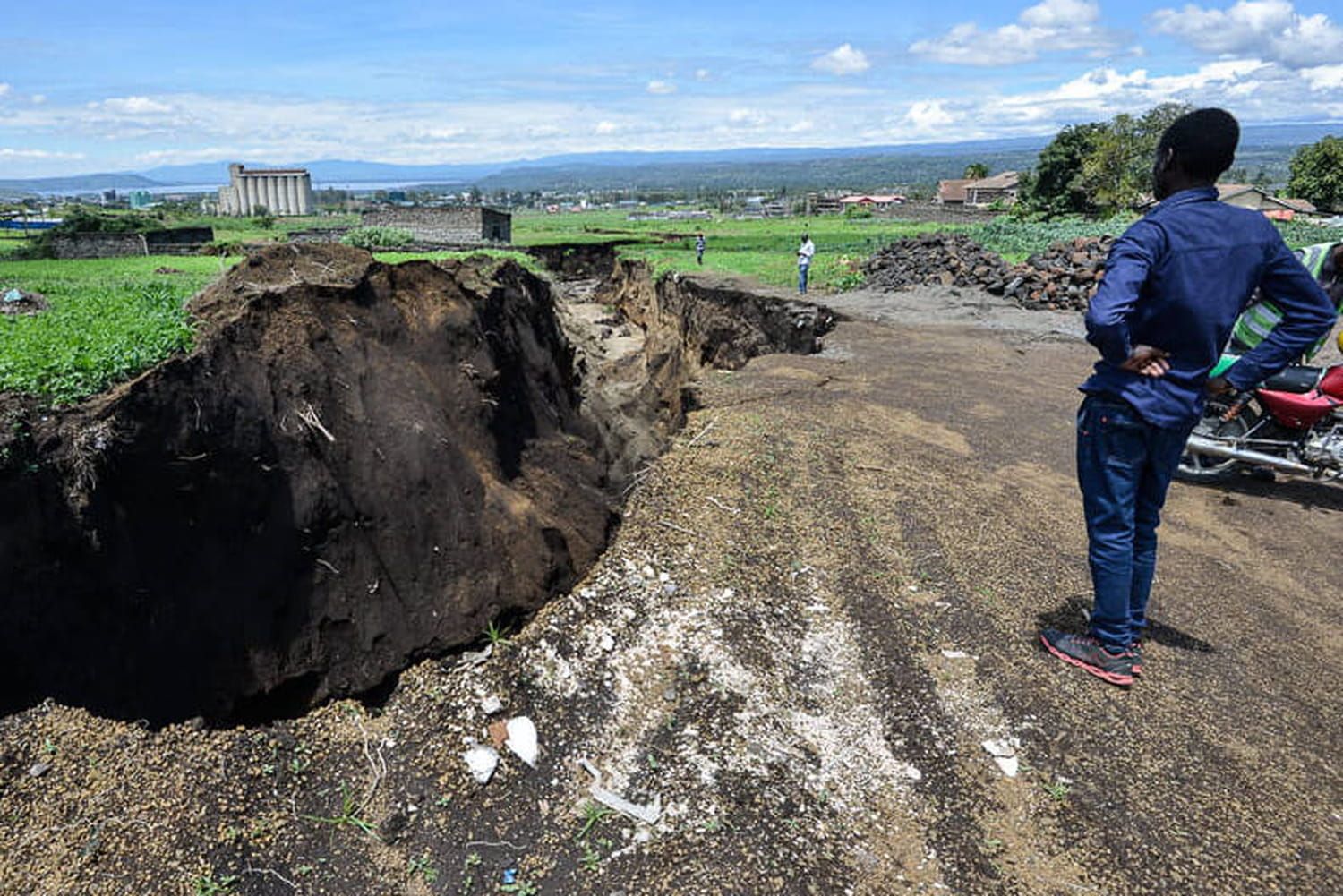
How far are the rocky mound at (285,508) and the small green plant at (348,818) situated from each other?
2.24 ft

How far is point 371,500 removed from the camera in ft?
13.9

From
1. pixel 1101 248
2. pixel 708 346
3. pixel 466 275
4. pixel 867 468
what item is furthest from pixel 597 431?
pixel 1101 248

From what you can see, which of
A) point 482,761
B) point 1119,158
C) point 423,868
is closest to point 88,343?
point 482,761

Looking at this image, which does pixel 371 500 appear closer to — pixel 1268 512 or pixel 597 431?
pixel 597 431

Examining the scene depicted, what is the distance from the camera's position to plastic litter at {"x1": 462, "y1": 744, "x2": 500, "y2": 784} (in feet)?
11.5

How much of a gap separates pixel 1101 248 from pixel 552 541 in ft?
72.1

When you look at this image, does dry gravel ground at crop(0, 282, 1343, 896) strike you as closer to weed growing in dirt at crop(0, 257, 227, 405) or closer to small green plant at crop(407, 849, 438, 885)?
small green plant at crop(407, 849, 438, 885)

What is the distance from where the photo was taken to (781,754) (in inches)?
142

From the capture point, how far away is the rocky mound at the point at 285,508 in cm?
331

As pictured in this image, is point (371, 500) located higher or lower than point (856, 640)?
higher

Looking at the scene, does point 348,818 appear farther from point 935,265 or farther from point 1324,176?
point 1324,176

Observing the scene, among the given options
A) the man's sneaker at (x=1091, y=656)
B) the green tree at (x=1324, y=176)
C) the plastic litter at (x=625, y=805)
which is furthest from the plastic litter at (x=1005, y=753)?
the green tree at (x=1324, y=176)

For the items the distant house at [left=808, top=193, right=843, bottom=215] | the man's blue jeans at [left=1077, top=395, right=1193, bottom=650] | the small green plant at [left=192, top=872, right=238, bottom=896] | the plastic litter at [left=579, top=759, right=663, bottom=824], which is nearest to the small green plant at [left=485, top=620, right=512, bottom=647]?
the plastic litter at [left=579, top=759, right=663, bottom=824]

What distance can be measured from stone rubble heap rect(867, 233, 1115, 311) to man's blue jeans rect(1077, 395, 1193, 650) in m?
15.8
